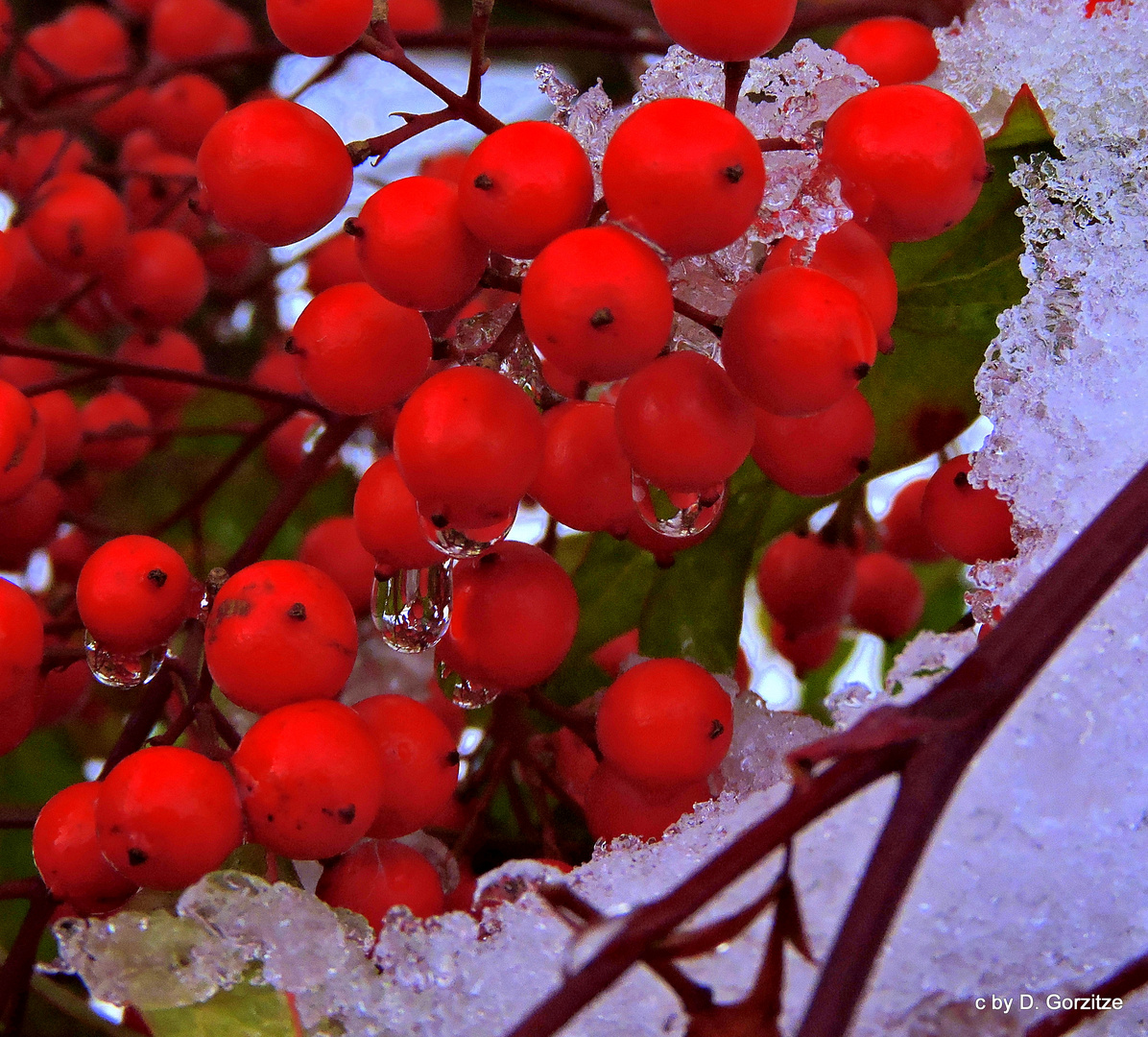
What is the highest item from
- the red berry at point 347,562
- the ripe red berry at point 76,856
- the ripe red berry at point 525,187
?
the ripe red berry at point 525,187

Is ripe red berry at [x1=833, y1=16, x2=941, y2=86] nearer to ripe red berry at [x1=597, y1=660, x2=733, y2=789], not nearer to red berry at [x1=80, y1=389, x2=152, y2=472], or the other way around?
ripe red berry at [x1=597, y1=660, x2=733, y2=789]

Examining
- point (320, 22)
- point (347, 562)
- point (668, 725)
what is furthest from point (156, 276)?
point (668, 725)

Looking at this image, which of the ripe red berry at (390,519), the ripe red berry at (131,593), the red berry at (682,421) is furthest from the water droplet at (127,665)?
the red berry at (682,421)

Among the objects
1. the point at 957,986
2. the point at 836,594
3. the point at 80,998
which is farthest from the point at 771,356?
the point at 80,998

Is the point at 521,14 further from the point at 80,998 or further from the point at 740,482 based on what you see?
the point at 80,998

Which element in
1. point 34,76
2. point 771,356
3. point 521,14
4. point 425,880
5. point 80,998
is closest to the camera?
point 771,356

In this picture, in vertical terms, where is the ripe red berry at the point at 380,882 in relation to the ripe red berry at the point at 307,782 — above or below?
below

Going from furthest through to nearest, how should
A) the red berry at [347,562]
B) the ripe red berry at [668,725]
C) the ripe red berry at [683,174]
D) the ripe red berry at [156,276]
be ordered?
the ripe red berry at [156,276]
the red berry at [347,562]
the ripe red berry at [668,725]
the ripe red berry at [683,174]

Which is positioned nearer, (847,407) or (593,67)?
(847,407)

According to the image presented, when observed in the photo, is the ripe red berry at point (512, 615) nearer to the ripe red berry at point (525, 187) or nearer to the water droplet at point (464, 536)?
the water droplet at point (464, 536)
